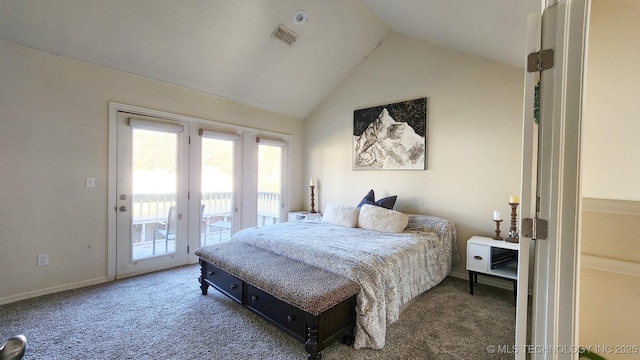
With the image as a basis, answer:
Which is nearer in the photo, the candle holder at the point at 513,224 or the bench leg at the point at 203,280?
the bench leg at the point at 203,280

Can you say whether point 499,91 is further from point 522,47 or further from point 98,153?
point 98,153

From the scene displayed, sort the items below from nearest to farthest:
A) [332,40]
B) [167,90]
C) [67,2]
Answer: [67,2]
[167,90]
[332,40]

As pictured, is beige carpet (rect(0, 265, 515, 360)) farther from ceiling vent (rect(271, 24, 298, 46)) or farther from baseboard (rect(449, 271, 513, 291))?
ceiling vent (rect(271, 24, 298, 46))

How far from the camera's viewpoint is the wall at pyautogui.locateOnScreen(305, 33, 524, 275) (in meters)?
3.06

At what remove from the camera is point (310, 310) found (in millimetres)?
1676

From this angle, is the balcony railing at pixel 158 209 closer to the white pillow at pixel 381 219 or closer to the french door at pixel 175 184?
the french door at pixel 175 184

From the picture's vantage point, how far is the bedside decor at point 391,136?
3.67 m

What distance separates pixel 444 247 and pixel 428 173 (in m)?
1.04

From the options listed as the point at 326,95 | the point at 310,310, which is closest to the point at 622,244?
the point at 310,310

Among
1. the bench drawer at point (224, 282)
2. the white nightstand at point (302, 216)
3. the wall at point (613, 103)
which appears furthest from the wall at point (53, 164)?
the wall at point (613, 103)

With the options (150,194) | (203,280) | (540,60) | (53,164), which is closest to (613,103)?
(540,60)

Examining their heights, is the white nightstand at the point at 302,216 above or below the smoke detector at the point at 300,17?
below

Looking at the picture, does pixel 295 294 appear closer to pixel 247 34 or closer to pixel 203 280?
pixel 203 280

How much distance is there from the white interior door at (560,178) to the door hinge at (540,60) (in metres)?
0.02
